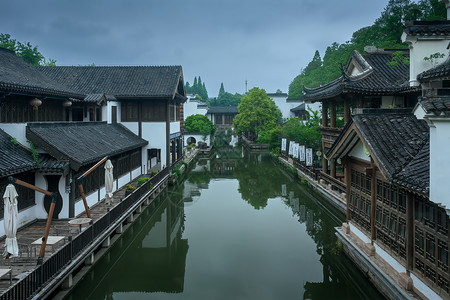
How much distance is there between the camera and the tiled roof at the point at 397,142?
8141mm

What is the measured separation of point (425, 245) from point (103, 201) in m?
14.8

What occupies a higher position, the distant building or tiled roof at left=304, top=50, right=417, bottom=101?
the distant building

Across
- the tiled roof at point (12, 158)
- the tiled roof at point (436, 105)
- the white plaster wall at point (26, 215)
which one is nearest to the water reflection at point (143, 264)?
the white plaster wall at point (26, 215)

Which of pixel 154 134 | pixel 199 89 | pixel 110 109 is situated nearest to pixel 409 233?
pixel 110 109

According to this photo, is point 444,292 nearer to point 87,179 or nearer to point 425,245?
point 425,245

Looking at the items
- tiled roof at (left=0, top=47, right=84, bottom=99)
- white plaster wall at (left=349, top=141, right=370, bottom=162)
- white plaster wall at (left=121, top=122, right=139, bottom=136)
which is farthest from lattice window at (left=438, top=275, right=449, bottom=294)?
white plaster wall at (left=121, top=122, right=139, bottom=136)

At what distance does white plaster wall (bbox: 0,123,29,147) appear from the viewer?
544 inches

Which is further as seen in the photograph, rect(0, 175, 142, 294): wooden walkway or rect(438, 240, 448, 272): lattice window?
rect(0, 175, 142, 294): wooden walkway

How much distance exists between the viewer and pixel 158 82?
2927cm

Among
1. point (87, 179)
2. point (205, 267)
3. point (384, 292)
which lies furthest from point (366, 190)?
point (87, 179)

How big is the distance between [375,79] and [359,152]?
871 cm

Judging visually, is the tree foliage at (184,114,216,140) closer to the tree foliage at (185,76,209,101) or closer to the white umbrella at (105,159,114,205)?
the white umbrella at (105,159,114,205)

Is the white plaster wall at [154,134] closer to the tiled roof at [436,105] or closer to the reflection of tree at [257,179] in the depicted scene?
the reflection of tree at [257,179]

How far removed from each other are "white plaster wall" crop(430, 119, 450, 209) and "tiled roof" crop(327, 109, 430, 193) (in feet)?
1.68
